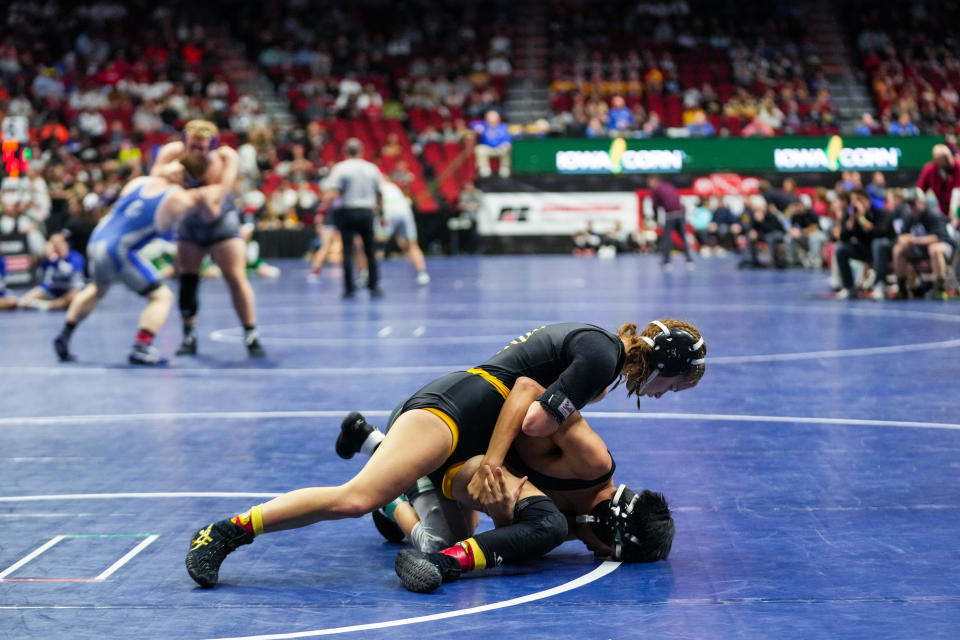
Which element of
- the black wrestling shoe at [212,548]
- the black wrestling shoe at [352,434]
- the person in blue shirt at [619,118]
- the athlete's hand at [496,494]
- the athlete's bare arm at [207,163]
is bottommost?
the black wrestling shoe at [212,548]

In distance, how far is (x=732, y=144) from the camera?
27.5 m

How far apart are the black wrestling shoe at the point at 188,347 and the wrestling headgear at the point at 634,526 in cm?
683

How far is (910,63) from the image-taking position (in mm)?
33406

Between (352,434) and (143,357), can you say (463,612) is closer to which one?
(352,434)

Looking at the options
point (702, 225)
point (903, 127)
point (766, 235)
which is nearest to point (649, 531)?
point (766, 235)

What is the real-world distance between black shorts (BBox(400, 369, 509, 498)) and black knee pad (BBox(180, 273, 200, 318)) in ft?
21.6

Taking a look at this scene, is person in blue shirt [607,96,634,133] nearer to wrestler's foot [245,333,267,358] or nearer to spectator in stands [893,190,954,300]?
spectator in stands [893,190,954,300]

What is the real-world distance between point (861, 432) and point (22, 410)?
15.7ft

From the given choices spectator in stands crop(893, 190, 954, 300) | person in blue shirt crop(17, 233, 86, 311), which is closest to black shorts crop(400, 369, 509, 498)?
spectator in stands crop(893, 190, 954, 300)

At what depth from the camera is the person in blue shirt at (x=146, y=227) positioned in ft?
32.6

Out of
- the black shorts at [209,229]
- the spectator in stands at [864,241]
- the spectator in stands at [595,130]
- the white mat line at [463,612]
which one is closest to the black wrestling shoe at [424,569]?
the white mat line at [463,612]

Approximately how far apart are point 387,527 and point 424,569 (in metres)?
0.73

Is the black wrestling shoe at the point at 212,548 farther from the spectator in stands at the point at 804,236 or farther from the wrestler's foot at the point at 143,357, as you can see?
the spectator in stands at the point at 804,236

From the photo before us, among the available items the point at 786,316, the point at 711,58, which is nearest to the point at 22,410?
the point at 786,316
